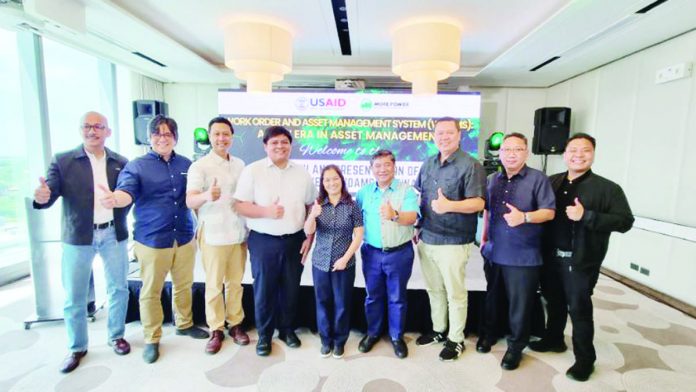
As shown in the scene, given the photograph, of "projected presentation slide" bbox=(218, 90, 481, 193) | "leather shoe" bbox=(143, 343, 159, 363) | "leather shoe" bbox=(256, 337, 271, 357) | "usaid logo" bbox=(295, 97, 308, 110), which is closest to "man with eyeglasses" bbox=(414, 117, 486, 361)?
"leather shoe" bbox=(256, 337, 271, 357)

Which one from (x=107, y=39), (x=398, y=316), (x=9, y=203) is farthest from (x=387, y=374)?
(x=9, y=203)

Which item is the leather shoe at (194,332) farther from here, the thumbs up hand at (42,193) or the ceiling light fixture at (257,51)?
the ceiling light fixture at (257,51)

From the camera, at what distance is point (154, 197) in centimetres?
217

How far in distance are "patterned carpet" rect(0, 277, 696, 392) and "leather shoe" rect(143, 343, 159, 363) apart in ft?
0.16

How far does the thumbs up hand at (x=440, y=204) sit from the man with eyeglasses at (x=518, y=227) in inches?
13.1

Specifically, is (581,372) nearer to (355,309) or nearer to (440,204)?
(440,204)

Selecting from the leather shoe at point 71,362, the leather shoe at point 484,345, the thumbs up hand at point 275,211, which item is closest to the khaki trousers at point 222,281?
the thumbs up hand at point 275,211

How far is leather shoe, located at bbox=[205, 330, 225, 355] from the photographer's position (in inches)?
90.6

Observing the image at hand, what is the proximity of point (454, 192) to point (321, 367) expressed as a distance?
1441mm

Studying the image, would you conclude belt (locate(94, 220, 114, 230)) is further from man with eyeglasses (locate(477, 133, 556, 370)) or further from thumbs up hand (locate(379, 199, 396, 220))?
man with eyeglasses (locate(477, 133, 556, 370))

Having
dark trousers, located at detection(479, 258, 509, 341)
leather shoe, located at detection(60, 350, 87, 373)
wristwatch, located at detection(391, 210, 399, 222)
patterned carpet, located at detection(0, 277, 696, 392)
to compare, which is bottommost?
patterned carpet, located at detection(0, 277, 696, 392)

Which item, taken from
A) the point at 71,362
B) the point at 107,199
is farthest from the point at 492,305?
the point at 71,362

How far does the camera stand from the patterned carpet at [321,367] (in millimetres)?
2004

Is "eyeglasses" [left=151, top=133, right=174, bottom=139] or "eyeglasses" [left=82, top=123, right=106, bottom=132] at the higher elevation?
"eyeglasses" [left=82, top=123, right=106, bottom=132]
